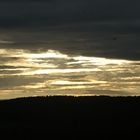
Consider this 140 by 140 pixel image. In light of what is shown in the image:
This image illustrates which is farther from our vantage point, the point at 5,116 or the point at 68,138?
the point at 5,116

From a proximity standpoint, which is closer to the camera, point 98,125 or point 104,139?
point 104,139

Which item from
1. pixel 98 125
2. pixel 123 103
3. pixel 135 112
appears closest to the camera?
pixel 98 125

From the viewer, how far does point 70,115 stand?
165 metres

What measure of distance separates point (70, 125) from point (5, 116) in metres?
24.2

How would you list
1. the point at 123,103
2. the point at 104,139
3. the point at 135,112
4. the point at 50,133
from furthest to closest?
the point at 123,103 → the point at 135,112 → the point at 50,133 → the point at 104,139

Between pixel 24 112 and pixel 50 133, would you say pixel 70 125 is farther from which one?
pixel 24 112

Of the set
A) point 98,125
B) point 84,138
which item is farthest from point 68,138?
point 98,125

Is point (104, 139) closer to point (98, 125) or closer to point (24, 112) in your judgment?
point (98, 125)

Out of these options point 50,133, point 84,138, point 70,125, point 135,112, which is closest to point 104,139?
point 84,138

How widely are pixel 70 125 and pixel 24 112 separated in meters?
24.6

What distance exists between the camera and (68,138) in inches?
5153

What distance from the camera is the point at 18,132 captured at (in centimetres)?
13738

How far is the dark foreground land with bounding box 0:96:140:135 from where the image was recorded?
142500mm

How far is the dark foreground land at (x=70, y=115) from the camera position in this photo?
142500 millimetres
